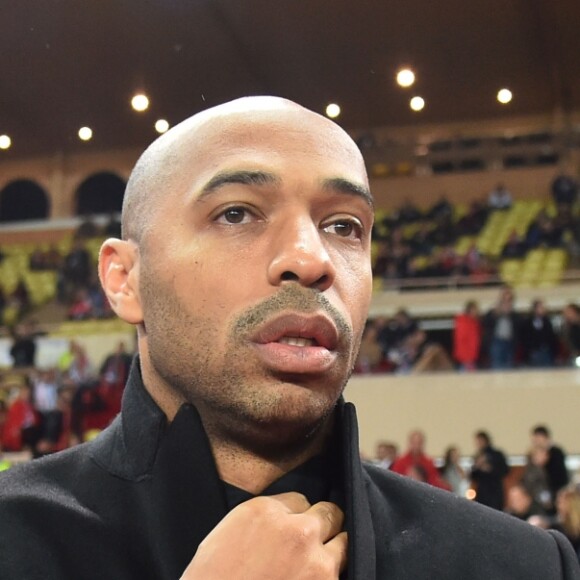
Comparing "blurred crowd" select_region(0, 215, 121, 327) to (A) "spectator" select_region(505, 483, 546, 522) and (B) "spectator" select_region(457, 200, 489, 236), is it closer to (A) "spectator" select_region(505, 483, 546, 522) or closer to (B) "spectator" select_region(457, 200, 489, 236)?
(A) "spectator" select_region(505, 483, 546, 522)

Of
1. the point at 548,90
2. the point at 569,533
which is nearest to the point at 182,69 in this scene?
the point at 548,90

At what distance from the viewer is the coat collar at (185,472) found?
0.55 m

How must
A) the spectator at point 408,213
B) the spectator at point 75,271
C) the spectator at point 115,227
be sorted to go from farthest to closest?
the spectator at point 408,213, the spectator at point 75,271, the spectator at point 115,227

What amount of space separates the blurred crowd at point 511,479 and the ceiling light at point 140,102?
1536 mm

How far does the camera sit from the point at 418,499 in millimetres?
683

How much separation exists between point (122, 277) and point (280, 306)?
0.13 m

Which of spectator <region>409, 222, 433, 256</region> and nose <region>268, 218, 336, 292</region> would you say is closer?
nose <region>268, 218, 336, 292</region>

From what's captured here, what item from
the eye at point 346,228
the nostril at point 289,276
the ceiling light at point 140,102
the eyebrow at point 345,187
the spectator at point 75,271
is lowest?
the nostril at point 289,276

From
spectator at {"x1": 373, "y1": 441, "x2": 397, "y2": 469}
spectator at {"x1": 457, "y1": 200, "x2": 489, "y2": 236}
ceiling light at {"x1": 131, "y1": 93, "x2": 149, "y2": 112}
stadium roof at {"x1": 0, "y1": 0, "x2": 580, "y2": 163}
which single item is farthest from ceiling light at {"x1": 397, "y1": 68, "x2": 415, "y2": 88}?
spectator at {"x1": 457, "y1": 200, "x2": 489, "y2": 236}

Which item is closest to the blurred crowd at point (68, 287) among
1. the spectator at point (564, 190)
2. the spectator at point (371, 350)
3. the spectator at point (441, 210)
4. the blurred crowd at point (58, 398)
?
the blurred crowd at point (58, 398)

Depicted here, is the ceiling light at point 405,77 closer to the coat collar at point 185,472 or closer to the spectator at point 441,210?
the coat collar at point 185,472

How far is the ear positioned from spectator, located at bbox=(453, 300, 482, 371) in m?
4.64

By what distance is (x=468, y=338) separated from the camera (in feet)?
17.3

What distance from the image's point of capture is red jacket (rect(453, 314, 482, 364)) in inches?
205
